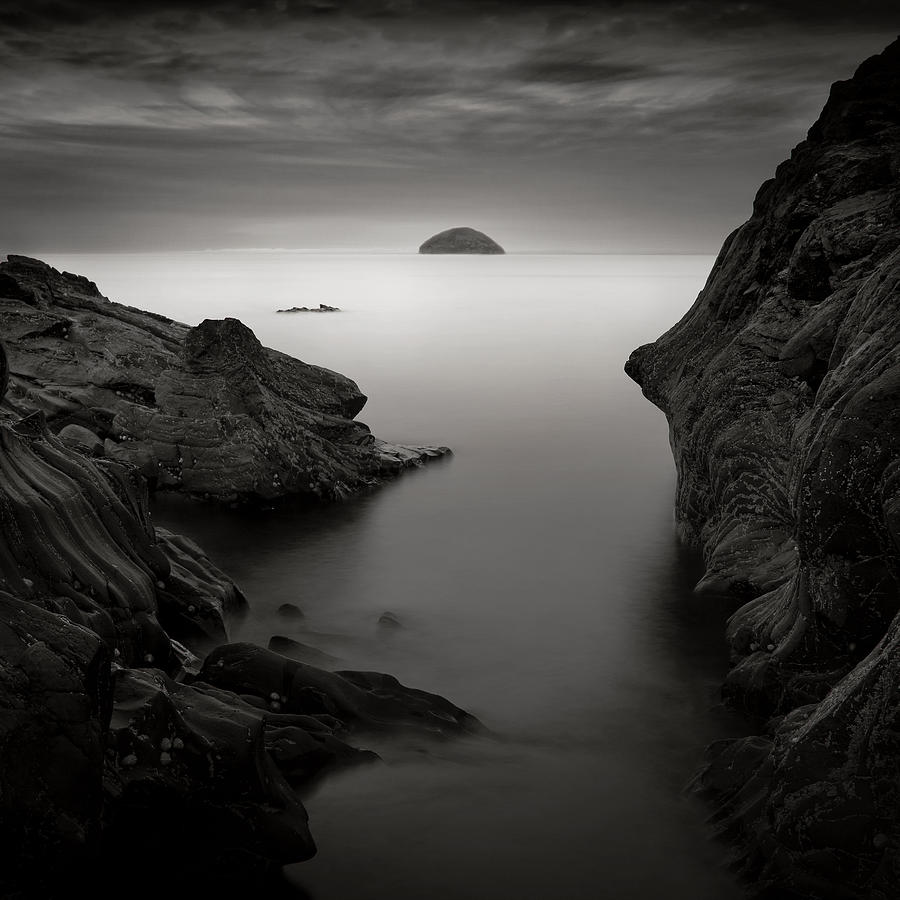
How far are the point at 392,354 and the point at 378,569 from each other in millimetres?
32722

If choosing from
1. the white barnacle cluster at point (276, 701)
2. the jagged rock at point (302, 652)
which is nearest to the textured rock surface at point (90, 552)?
the jagged rock at point (302, 652)

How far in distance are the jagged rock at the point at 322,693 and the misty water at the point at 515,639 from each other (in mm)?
357

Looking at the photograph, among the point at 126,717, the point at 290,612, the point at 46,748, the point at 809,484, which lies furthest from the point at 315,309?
the point at 46,748

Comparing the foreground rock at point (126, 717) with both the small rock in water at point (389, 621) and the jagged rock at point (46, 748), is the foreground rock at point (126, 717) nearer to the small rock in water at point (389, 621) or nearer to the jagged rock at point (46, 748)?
the jagged rock at point (46, 748)

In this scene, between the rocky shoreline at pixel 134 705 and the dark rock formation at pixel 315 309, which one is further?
the dark rock formation at pixel 315 309

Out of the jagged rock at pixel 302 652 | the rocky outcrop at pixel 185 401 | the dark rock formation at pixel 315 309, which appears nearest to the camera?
the jagged rock at pixel 302 652

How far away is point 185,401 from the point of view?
69.6 ft

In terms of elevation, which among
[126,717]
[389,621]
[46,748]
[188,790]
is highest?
[46,748]

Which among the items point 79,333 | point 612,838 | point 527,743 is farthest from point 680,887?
point 79,333

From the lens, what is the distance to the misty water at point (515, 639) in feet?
28.5

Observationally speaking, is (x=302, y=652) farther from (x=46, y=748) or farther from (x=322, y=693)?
(x=46, y=748)

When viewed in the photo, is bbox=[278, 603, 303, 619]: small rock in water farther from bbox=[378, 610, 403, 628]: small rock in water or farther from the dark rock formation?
the dark rock formation

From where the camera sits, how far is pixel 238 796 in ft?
26.2

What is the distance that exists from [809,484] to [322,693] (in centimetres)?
515
